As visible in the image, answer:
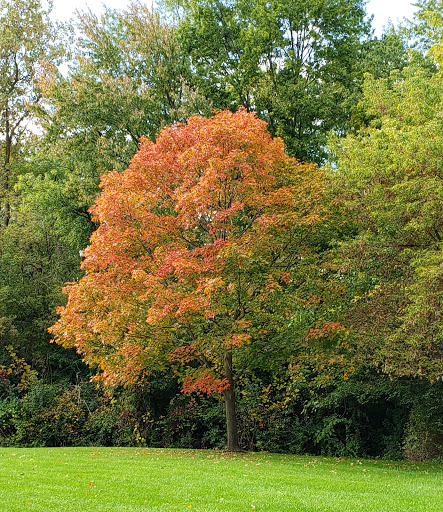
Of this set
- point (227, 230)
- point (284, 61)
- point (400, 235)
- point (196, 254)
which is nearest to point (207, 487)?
point (196, 254)

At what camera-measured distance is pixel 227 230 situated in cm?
1402

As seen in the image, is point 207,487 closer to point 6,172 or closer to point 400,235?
point 400,235

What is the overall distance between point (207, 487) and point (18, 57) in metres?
25.3

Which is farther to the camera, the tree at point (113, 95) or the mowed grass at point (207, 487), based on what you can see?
the tree at point (113, 95)

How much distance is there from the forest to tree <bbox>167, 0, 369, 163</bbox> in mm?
93

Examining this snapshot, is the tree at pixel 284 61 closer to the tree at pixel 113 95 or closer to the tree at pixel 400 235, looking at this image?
the tree at pixel 113 95

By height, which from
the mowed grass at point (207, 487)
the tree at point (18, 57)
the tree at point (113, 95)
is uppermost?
the tree at point (18, 57)

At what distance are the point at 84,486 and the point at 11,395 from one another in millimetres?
15356

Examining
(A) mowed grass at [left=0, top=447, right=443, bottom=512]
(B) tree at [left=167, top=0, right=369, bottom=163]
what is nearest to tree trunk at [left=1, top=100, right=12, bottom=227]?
(B) tree at [left=167, top=0, right=369, bottom=163]

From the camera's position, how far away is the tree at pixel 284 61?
790 inches

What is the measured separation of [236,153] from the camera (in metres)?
12.7

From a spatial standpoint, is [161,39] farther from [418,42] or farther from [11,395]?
[11,395]

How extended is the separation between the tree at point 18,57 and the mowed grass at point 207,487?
1926cm

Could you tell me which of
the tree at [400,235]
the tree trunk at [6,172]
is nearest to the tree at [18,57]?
the tree trunk at [6,172]
